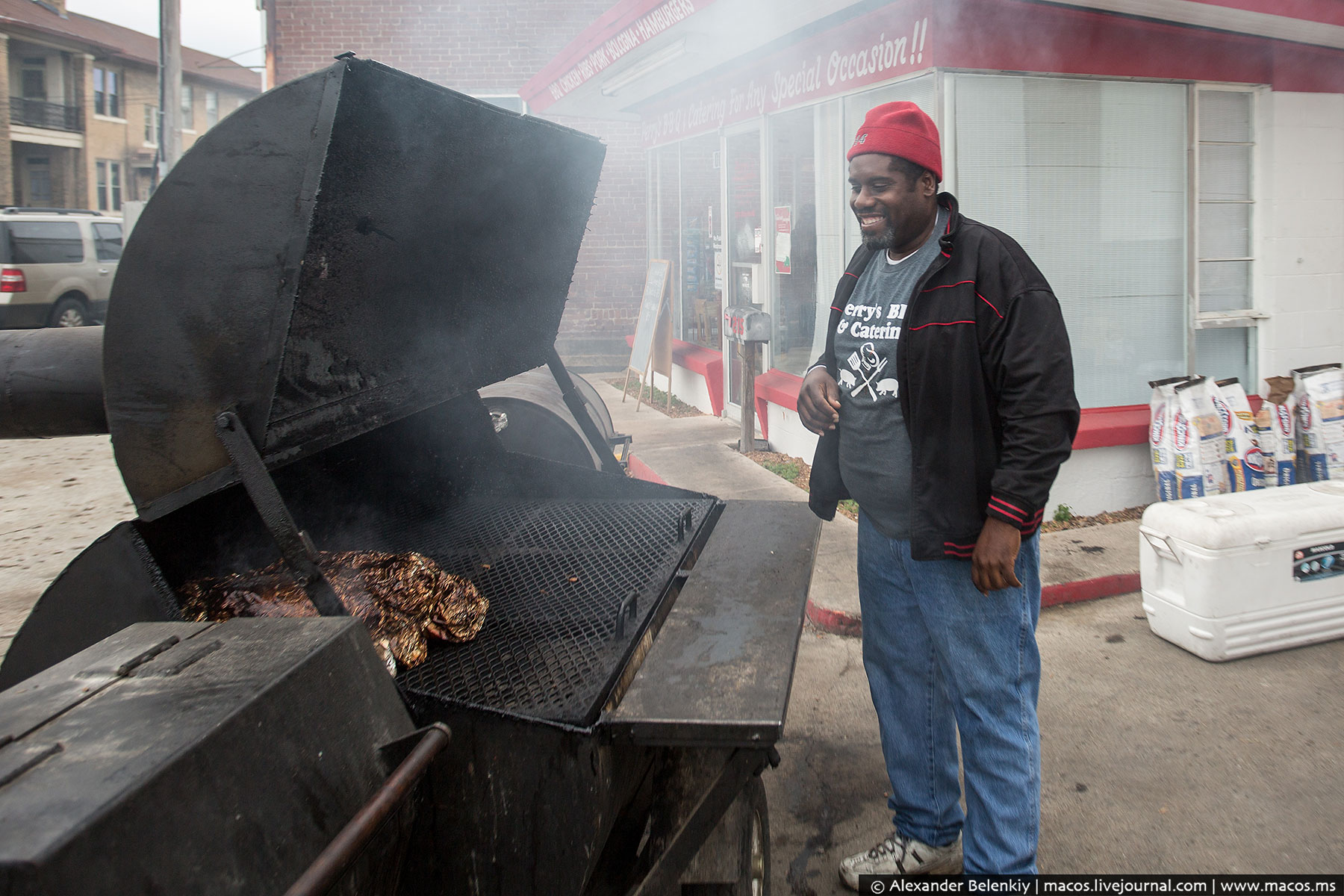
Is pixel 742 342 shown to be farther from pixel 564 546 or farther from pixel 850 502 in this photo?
pixel 564 546

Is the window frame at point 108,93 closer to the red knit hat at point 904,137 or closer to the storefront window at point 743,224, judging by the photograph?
the storefront window at point 743,224

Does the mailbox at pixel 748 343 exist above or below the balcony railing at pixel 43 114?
below

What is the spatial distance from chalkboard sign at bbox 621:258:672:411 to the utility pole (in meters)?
6.48

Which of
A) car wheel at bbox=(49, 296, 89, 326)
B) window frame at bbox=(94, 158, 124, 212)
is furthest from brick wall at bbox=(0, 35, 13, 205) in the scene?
car wheel at bbox=(49, 296, 89, 326)

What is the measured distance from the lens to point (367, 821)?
1.20 m

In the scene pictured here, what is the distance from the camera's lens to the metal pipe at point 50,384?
2166 mm

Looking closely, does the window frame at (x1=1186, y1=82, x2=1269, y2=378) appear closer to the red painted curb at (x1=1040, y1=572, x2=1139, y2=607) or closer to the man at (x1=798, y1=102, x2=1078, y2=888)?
the red painted curb at (x1=1040, y1=572, x2=1139, y2=607)

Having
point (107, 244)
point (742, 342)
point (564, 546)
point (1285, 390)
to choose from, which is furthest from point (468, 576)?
point (107, 244)

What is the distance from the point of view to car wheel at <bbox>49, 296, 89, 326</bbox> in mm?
16875

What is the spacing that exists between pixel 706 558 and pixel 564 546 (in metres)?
0.51

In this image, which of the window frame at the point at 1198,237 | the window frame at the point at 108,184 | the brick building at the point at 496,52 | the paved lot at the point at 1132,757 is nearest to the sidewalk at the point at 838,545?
the paved lot at the point at 1132,757

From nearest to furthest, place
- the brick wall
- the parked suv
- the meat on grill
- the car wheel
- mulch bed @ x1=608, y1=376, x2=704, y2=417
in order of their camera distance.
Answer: the meat on grill, mulch bed @ x1=608, y1=376, x2=704, y2=417, the parked suv, the car wheel, the brick wall

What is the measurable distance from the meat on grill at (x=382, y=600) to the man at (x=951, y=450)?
110 cm

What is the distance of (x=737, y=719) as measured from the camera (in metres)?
1.52
